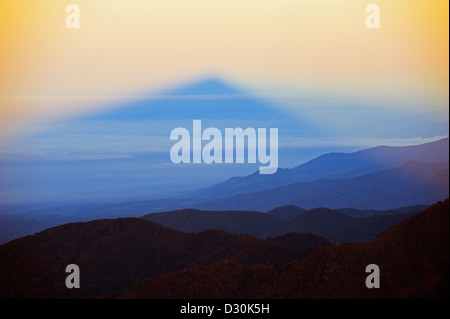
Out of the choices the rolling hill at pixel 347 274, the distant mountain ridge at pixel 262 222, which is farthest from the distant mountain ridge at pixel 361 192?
the rolling hill at pixel 347 274

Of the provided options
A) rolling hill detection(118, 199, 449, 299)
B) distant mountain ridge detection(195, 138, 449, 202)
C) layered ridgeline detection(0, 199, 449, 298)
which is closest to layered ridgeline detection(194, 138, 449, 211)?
distant mountain ridge detection(195, 138, 449, 202)

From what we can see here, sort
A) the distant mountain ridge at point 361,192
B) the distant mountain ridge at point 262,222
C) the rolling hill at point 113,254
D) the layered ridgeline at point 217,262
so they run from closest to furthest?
the layered ridgeline at point 217,262
the rolling hill at point 113,254
the distant mountain ridge at point 262,222
the distant mountain ridge at point 361,192

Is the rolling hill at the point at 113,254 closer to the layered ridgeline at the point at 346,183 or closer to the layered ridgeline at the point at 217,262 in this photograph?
the layered ridgeline at the point at 217,262

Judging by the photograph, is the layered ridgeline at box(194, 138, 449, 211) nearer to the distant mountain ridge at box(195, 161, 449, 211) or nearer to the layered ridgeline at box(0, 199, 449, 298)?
the distant mountain ridge at box(195, 161, 449, 211)

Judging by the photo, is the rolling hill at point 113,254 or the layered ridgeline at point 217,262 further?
the rolling hill at point 113,254

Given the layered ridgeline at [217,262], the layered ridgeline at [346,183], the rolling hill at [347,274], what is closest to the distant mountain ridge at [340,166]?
the layered ridgeline at [346,183]

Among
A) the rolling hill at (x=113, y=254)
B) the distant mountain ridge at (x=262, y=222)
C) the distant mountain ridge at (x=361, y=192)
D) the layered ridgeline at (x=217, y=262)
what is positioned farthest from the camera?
the distant mountain ridge at (x=361, y=192)

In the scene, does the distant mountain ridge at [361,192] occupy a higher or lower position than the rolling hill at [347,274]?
higher
